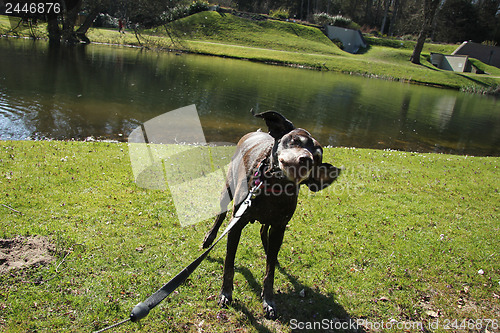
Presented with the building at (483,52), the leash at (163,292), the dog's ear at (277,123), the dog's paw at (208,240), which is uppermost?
the building at (483,52)

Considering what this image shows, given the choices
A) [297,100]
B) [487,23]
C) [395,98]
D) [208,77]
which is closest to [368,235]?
[297,100]

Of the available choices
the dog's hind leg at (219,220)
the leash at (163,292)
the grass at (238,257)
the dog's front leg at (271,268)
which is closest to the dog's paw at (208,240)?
the dog's hind leg at (219,220)

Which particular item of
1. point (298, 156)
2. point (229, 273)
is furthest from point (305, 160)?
point (229, 273)

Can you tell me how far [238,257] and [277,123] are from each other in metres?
2.99

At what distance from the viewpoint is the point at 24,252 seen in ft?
17.5

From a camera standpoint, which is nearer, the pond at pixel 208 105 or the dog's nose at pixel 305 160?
the dog's nose at pixel 305 160

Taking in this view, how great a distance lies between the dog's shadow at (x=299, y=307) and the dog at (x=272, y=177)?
20cm

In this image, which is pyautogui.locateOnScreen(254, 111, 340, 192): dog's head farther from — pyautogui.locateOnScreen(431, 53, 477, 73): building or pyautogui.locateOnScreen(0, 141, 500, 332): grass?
pyautogui.locateOnScreen(431, 53, 477, 73): building

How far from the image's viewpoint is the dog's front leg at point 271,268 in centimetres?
474

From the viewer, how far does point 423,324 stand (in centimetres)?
517

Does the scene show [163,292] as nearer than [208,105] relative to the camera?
Yes

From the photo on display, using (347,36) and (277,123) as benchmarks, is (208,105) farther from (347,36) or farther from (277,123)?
(347,36)

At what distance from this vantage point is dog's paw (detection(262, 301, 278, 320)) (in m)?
4.85

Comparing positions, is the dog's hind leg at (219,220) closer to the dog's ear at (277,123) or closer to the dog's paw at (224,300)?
the dog's paw at (224,300)
